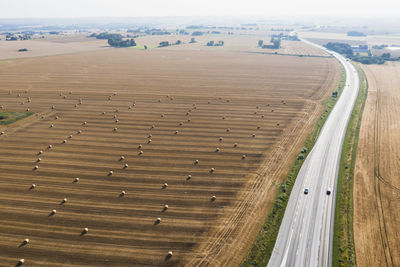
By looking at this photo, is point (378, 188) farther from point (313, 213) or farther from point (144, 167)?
point (144, 167)

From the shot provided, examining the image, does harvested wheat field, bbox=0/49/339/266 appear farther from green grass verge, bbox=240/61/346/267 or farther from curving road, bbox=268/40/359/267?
curving road, bbox=268/40/359/267

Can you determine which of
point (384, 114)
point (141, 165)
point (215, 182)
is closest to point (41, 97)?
point (141, 165)

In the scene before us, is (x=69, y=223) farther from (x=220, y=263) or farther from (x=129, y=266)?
(x=220, y=263)

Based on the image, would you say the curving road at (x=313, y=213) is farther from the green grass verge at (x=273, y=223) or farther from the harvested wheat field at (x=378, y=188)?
the harvested wheat field at (x=378, y=188)

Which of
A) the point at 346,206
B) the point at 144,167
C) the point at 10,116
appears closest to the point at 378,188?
the point at 346,206

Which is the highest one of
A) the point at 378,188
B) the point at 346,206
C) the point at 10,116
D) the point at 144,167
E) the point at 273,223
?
the point at 10,116

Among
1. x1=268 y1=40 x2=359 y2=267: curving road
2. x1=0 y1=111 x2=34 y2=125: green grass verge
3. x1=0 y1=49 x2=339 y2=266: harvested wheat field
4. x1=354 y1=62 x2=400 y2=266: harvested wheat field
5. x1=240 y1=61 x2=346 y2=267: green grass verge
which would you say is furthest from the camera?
x1=0 y1=111 x2=34 y2=125: green grass verge

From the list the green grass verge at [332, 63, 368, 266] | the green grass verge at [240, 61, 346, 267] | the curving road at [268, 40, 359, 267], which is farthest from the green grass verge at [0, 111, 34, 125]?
the green grass verge at [332, 63, 368, 266]
